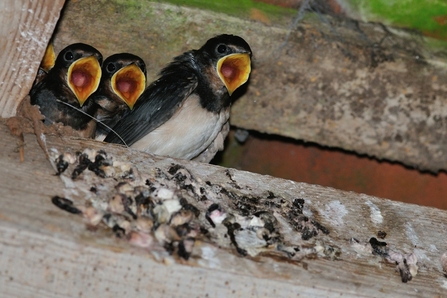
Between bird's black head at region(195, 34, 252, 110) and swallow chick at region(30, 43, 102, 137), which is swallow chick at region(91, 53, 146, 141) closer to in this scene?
swallow chick at region(30, 43, 102, 137)

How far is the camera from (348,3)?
9.81 ft

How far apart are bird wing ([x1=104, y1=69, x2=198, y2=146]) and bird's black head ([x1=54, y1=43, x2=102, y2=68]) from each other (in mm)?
286

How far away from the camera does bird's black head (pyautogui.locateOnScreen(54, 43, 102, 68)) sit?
2541 mm

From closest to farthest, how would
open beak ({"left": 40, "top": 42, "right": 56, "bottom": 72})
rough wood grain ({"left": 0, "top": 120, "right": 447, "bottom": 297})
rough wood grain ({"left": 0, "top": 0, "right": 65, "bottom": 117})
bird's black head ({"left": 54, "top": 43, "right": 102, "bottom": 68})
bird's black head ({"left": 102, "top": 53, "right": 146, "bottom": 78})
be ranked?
rough wood grain ({"left": 0, "top": 120, "right": 447, "bottom": 297}) < rough wood grain ({"left": 0, "top": 0, "right": 65, "bottom": 117}) < bird's black head ({"left": 54, "top": 43, "right": 102, "bottom": 68}) < bird's black head ({"left": 102, "top": 53, "right": 146, "bottom": 78}) < open beak ({"left": 40, "top": 42, "right": 56, "bottom": 72})

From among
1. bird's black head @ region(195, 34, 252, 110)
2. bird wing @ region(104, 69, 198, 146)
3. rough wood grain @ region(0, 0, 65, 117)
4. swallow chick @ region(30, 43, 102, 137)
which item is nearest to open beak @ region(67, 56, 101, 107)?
swallow chick @ region(30, 43, 102, 137)

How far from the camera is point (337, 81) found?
294cm

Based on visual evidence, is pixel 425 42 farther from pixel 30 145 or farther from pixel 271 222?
pixel 30 145

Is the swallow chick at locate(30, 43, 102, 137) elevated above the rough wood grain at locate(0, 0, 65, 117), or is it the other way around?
the rough wood grain at locate(0, 0, 65, 117)

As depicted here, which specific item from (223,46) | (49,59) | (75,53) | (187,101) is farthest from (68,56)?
(223,46)

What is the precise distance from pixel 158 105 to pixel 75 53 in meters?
0.41

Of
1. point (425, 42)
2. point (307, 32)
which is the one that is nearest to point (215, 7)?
point (307, 32)

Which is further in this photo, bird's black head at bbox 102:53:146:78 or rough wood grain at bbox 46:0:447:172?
rough wood grain at bbox 46:0:447:172

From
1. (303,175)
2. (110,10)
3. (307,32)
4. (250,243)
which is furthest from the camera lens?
(303,175)

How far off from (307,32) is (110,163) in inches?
53.5
